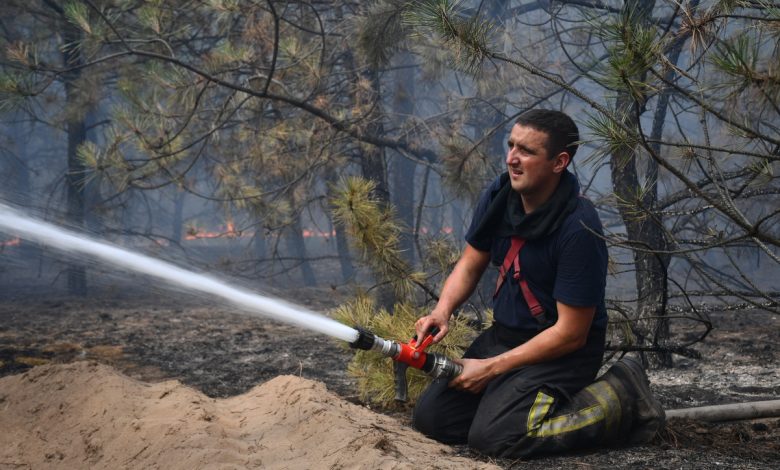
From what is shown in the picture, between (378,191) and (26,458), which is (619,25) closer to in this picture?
(26,458)

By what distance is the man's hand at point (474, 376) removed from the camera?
12.6 feet

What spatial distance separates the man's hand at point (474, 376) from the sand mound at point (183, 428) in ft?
1.04

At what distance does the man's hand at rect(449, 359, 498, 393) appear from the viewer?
152 inches

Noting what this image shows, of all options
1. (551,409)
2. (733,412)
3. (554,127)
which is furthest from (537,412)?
(554,127)

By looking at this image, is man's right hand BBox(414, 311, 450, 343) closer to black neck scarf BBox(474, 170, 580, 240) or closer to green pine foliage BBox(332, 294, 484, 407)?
black neck scarf BBox(474, 170, 580, 240)

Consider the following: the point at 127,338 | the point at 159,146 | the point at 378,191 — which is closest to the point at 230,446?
the point at 159,146

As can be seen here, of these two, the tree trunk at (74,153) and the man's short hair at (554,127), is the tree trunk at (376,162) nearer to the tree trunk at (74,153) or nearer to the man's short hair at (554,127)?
the tree trunk at (74,153)

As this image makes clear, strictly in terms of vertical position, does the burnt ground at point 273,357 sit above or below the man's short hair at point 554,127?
below

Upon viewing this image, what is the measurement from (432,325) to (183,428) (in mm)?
1312

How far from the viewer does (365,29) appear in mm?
7020

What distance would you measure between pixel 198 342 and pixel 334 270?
11773 millimetres

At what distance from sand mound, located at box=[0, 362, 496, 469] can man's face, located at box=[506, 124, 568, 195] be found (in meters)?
1.33

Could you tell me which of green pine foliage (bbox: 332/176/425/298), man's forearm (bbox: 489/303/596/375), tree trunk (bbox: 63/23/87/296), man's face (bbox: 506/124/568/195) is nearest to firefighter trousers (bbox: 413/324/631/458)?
man's forearm (bbox: 489/303/596/375)

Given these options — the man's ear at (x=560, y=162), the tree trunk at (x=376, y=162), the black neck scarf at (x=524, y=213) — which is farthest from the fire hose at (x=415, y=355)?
the tree trunk at (x=376, y=162)
